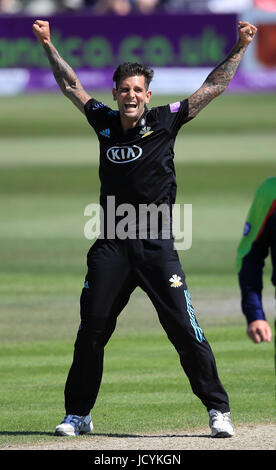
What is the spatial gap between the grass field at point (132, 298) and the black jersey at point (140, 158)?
Answer: 1494mm

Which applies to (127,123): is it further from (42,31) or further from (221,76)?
(42,31)

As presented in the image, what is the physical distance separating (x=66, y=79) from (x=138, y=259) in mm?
1323

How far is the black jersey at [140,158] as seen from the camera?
6879 mm

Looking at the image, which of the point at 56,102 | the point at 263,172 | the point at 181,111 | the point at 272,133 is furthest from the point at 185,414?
the point at 56,102

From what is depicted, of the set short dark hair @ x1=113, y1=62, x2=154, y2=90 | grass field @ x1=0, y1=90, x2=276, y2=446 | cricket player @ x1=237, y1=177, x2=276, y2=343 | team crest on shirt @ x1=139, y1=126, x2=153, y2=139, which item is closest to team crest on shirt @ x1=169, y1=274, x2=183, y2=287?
team crest on shirt @ x1=139, y1=126, x2=153, y2=139

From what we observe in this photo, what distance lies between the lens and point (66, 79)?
7.35 m

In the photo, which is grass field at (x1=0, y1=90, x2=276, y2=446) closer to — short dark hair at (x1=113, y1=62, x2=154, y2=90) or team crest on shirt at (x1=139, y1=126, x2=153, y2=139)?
team crest on shirt at (x1=139, y1=126, x2=153, y2=139)

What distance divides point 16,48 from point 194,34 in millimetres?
4887

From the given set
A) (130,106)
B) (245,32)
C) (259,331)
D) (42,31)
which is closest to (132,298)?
(42,31)

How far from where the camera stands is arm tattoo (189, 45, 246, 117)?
7074 millimetres

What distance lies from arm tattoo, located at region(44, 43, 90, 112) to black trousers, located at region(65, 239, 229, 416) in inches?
39.4

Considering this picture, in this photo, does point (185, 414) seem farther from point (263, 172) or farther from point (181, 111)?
point (263, 172)

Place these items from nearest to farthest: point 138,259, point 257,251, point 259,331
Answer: point 259,331, point 257,251, point 138,259

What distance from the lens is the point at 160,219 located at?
6.91 meters
